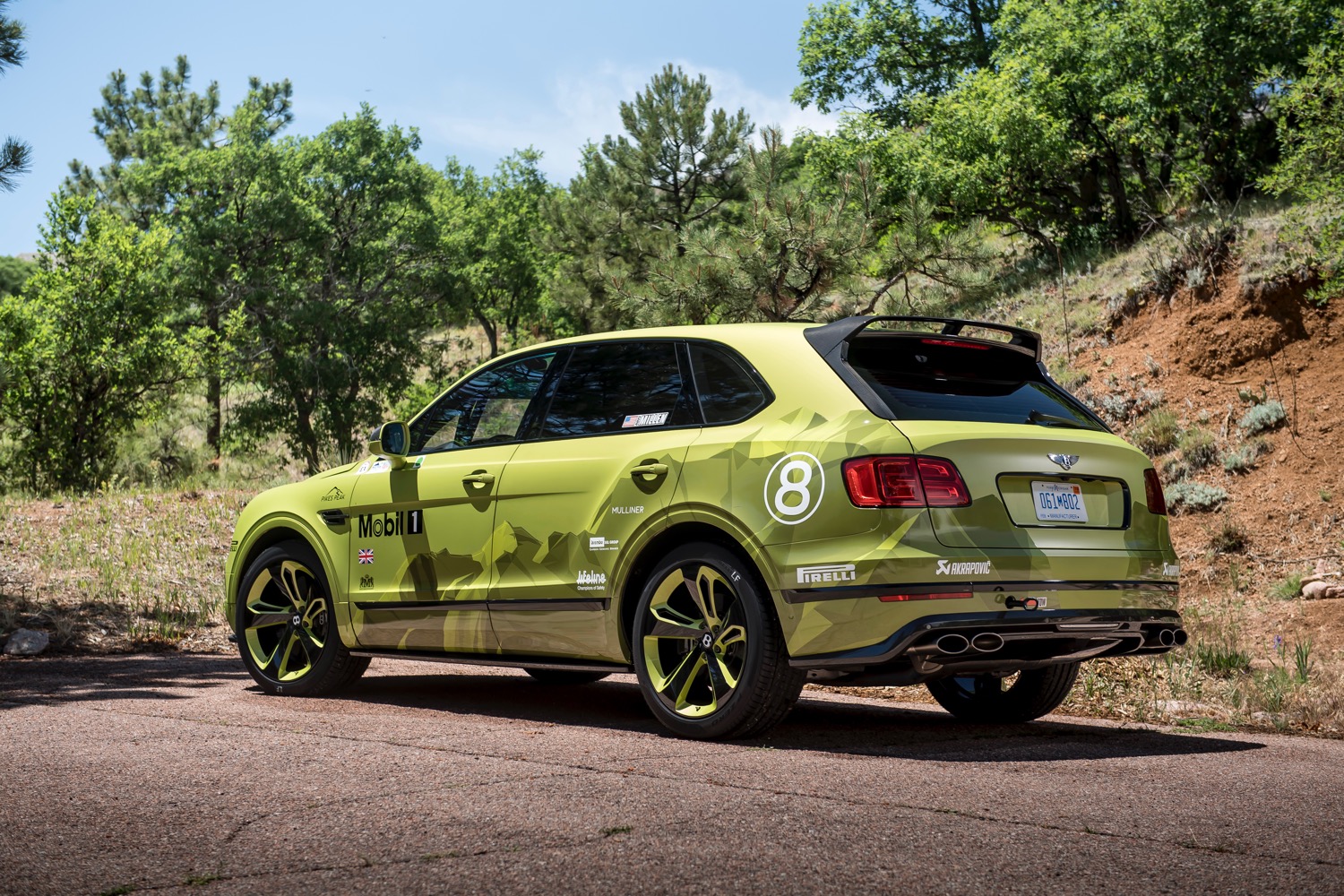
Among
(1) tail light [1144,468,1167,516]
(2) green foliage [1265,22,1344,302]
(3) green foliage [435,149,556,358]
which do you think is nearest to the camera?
(1) tail light [1144,468,1167,516]

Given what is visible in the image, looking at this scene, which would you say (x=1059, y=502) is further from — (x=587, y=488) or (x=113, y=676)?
(x=113, y=676)

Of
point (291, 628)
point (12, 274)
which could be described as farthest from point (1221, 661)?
point (12, 274)

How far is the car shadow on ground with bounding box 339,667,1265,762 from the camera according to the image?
5398mm

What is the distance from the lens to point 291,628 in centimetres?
→ 739

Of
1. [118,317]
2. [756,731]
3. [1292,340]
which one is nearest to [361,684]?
[756,731]

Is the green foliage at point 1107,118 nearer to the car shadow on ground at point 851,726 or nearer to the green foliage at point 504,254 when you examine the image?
the car shadow on ground at point 851,726

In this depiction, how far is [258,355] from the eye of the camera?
37.8 metres

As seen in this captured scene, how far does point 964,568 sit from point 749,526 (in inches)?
34.6

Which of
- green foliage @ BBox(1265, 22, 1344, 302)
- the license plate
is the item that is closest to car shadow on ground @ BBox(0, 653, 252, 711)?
the license plate

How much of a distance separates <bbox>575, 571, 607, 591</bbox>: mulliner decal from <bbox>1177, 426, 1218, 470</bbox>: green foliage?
12783 mm

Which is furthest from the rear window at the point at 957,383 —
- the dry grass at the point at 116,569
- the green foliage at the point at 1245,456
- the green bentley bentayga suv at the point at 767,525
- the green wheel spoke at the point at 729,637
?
the green foliage at the point at 1245,456

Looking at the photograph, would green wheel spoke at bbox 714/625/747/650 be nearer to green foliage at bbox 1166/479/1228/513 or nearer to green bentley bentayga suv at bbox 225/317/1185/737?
green bentley bentayga suv at bbox 225/317/1185/737

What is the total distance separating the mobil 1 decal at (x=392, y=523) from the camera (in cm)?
678

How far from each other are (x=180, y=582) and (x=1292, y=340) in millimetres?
14507
